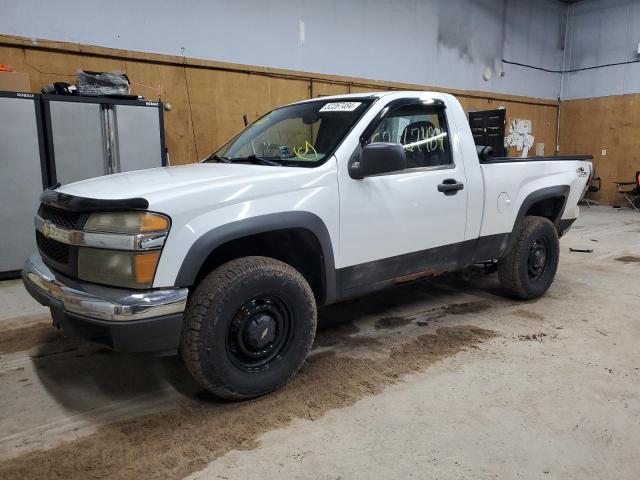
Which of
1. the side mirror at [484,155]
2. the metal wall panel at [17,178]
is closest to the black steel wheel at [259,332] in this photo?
the side mirror at [484,155]

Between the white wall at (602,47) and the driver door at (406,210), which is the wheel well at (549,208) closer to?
the driver door at (406,210)

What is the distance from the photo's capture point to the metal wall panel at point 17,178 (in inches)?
201

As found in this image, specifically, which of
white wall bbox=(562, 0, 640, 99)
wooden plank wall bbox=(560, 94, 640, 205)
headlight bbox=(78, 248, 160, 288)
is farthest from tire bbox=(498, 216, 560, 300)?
white wall bbox=(562, 0, 640, 99)

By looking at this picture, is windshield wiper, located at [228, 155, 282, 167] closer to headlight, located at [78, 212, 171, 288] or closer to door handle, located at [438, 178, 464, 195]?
headlight, located at [78, 212, 171, 288]

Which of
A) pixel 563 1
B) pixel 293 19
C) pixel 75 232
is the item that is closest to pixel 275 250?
pixel 75 232

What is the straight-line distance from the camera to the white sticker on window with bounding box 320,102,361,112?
3068 mm

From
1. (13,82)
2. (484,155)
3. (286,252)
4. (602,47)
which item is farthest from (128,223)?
(602,47)

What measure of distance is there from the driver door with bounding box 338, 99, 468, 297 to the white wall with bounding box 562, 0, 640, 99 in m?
12.9

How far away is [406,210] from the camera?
3.01 metres

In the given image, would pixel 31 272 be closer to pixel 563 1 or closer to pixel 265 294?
pixel 265 294

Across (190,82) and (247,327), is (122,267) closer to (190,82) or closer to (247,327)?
(247,327)

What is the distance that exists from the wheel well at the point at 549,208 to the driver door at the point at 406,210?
4.31 feet

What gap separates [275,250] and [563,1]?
597 inches

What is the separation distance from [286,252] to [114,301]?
1.02m
